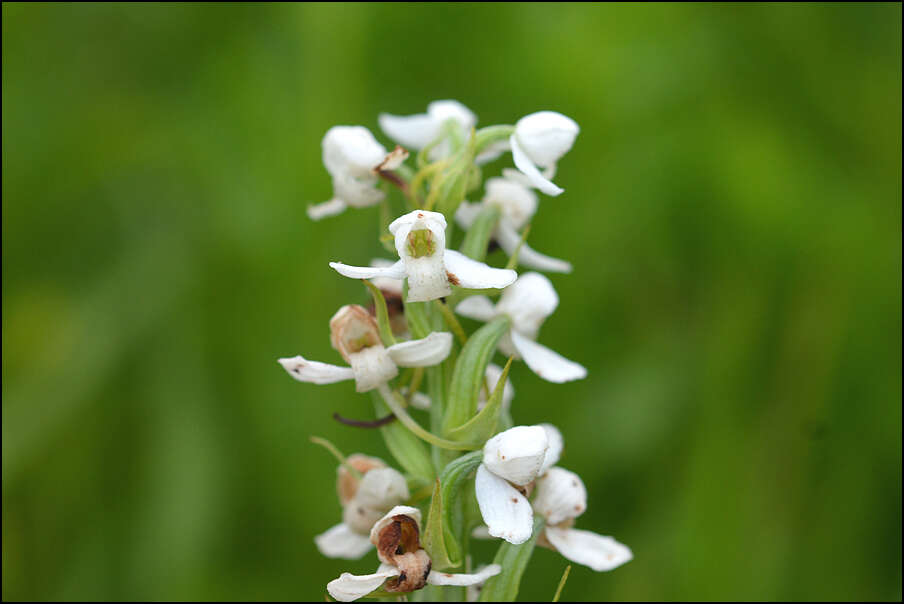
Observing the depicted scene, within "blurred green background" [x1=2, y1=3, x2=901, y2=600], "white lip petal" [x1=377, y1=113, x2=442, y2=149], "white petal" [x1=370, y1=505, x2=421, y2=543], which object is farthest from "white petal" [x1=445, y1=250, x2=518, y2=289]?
"blurred green background" [x1=2, y1=3, x2=901, y2=600]

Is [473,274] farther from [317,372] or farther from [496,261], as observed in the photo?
[496,261]

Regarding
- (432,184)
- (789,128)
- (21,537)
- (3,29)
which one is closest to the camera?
(432,184)

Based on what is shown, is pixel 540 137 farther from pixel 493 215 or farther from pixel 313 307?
pixel 313 307

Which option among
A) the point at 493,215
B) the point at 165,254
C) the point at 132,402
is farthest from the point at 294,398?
the point at 493,215

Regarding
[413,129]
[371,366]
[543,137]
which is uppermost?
[413,129]

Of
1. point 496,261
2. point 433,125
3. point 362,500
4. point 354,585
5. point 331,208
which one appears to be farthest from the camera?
point 496,261

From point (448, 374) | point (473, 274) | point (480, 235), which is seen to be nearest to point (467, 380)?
point (448, 374)
